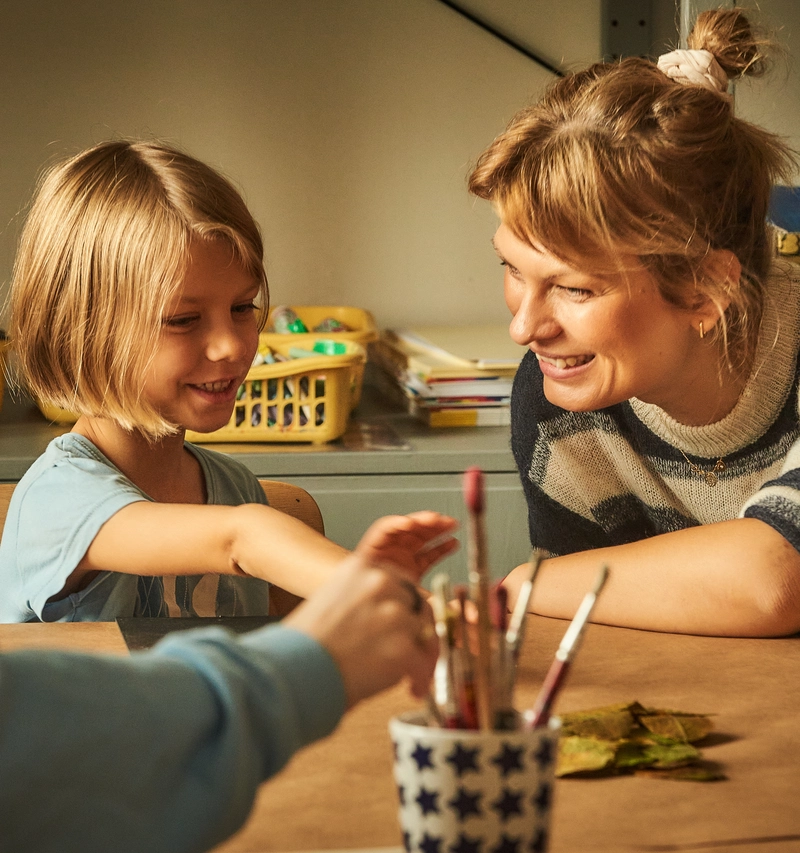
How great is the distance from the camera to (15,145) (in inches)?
81.3

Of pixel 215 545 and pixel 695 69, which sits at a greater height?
pixel 695 69

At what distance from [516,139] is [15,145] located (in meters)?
1.36

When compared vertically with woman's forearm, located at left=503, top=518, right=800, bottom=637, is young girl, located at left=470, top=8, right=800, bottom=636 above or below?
above

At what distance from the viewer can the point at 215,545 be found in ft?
2.99

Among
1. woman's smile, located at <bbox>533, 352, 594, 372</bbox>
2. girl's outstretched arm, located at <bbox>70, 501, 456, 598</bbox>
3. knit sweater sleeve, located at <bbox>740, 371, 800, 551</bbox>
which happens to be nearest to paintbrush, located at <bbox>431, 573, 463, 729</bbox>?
girl's outstretched arm, located at <bbox>70, 501, 456, 598</bbox>

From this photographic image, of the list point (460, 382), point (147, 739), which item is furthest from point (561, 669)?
point (460, 382)

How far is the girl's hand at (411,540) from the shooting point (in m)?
0.66

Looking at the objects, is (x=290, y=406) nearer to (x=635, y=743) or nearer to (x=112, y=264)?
(x=112, y=264)

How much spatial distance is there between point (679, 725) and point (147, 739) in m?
0.38

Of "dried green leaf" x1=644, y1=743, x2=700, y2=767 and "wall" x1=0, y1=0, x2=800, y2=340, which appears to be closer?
"dried green leaf" x1=644, y1=743, x2=700, y2=767

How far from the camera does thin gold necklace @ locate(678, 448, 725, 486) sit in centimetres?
113

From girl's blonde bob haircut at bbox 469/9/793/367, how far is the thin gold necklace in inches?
4.7

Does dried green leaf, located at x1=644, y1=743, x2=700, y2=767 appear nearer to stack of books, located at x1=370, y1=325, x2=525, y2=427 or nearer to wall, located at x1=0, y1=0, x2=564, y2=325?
stack of books, located at x1=370, y1=325, x2=525, y2=427

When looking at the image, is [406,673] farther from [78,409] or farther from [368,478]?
[368,478]
